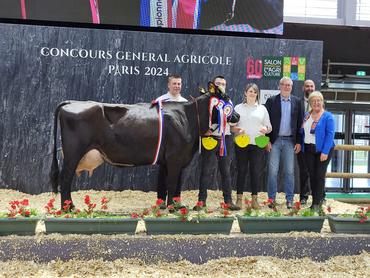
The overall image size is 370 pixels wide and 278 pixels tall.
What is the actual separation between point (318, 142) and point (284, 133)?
0.49m

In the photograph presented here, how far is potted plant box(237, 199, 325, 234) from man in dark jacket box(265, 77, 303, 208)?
1.35m

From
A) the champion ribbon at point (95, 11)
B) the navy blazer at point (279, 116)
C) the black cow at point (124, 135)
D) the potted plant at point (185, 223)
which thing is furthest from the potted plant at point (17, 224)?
the champion ribbon at point (95, 11)

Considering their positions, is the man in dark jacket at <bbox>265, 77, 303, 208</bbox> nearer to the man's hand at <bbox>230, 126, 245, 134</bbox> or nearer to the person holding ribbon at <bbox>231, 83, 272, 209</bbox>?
the person holding ribbon at <bbox>231, 83, 272, 209</bbox>

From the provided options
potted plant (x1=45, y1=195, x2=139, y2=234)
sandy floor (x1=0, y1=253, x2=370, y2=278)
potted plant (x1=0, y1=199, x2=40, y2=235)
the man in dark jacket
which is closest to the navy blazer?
the man in dark jacket

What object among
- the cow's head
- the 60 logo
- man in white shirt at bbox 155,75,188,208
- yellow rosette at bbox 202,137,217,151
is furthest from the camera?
the 60 logo

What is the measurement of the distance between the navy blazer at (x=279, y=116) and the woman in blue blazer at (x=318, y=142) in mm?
211

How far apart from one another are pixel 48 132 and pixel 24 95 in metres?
0.55

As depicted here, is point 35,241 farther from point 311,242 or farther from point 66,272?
point 311,242

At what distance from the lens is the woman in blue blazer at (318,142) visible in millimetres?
4734

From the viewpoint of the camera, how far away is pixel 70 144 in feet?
14.2

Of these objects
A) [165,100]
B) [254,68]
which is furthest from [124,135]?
[254,68]

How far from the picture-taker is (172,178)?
4.57 meters

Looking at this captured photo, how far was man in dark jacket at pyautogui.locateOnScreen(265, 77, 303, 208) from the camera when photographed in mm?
5188

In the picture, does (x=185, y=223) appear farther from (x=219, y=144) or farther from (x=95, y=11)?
(x=95, y=11)
